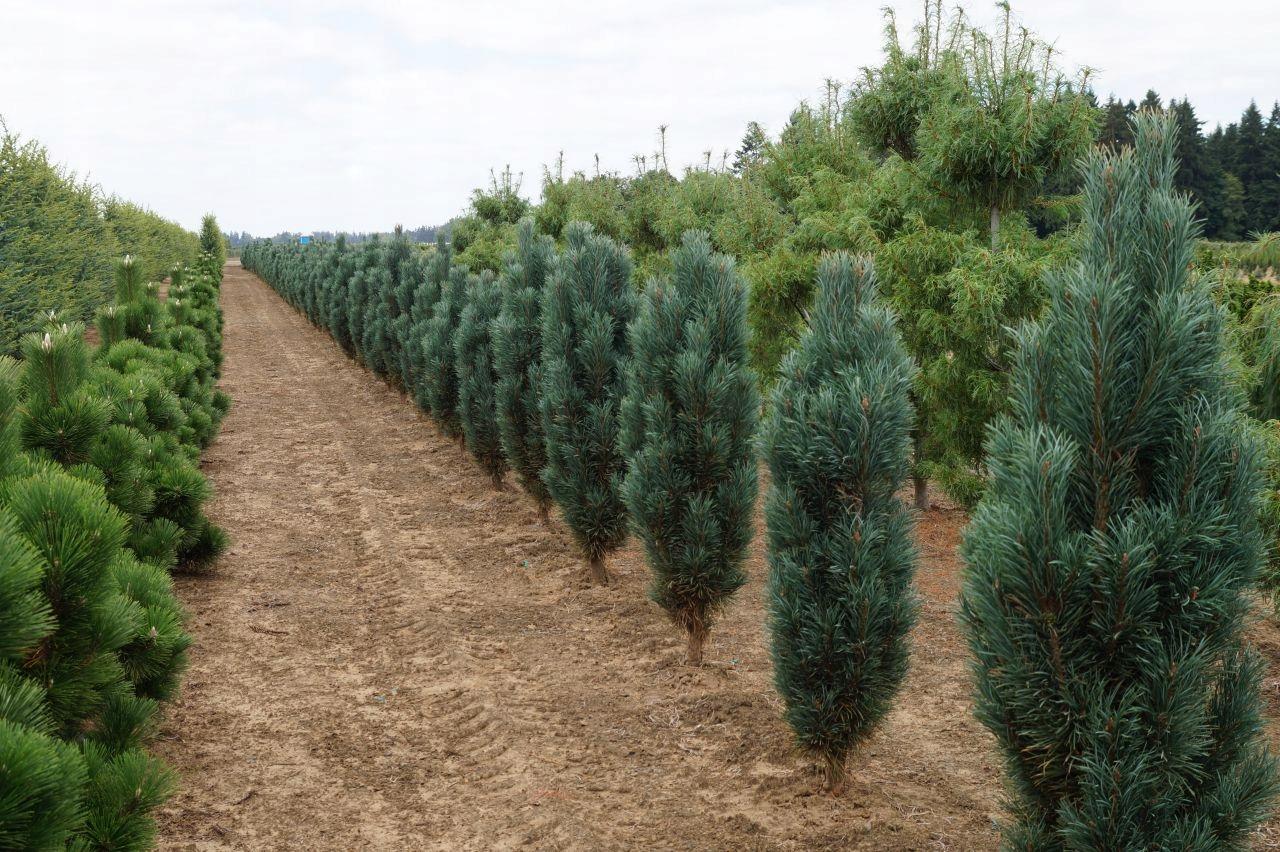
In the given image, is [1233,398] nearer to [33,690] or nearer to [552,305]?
[33,690]

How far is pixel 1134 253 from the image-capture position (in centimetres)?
290

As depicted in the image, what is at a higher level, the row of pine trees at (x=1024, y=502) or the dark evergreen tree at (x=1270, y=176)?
the dark evergreen tree at (x=1270, y=176)

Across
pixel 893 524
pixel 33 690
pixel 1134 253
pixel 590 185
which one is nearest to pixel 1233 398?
pixel 1134 253

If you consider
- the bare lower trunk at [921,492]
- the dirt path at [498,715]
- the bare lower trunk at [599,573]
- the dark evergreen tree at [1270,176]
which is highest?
the dark evergreen tree at [1270,176]

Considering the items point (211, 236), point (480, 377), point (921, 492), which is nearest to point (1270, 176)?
point (921, 492)

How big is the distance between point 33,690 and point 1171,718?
10.5 feet

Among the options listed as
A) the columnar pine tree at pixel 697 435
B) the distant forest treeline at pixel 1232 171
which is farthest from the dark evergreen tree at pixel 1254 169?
the columnar pine tree at pixel 697 435

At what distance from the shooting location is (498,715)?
18.7ft

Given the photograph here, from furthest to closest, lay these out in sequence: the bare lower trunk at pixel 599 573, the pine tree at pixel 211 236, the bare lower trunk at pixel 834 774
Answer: the pine tree at pixel 211 236
the bare lower trunk at pixel 599 573
the bare lower trunk at pixel 834 774

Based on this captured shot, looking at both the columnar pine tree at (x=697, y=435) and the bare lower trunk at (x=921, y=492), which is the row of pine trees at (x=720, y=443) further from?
the bare lower trunk at (x=921, y=492)

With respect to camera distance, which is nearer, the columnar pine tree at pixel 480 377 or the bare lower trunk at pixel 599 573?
the bare lower trunk at pixel 599 573

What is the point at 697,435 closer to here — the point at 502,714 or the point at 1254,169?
the point at 502,714

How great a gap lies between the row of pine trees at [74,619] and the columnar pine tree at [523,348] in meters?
3.68

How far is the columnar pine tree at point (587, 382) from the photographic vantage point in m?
7.65
